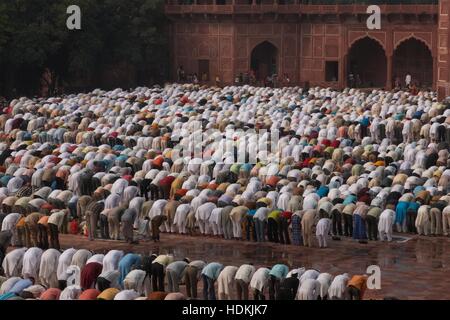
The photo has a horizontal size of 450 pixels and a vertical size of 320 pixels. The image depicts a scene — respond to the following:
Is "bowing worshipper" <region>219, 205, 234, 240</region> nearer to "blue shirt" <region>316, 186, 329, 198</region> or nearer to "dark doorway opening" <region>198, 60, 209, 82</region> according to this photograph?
"blue shirt" <region>316, 186, 329, 198</region>

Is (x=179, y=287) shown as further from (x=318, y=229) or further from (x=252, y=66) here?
(x=252, y=66)

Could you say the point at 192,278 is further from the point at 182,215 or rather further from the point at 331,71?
the point at 331,71

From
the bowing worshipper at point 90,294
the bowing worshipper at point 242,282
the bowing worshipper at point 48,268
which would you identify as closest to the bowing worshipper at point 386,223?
the bowing worshipper at point 242,282

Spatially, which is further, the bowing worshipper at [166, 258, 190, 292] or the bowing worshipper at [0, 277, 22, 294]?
the bowing worshipper at [166, 258, 190, 292]

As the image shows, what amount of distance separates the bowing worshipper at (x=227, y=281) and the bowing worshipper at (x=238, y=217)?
15.0 ft

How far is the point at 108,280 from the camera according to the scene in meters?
17.2

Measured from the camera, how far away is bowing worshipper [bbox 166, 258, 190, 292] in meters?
17.9

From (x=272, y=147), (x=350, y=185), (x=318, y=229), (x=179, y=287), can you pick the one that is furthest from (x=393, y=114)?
(x=179, y=287)

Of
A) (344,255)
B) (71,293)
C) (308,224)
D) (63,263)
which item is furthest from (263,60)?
(71,293)

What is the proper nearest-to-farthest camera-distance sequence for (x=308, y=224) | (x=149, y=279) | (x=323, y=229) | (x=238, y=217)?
(x=149, y=279) < (x=323, y=229) < (x=308, y=224) < (x=238, y=217)

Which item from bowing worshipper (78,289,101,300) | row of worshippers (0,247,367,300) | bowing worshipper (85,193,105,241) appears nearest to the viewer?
bowing worshipper (78,289,101,300)

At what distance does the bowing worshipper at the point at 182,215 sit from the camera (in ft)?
74.6

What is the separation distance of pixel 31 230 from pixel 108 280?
4701mm

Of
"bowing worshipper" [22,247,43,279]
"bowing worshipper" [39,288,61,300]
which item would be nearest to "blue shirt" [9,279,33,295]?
"bowing worshipper" [39,288,61,300]
